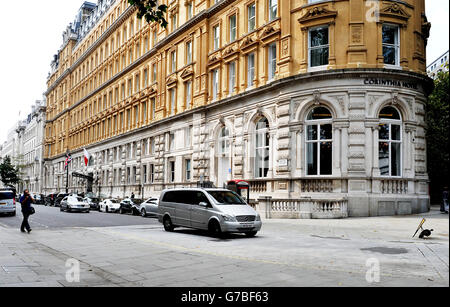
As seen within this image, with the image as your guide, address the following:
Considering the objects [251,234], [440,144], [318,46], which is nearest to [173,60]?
[318,46]

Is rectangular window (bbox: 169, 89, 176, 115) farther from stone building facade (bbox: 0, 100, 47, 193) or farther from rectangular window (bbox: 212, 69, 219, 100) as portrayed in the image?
stone building facade (bbox: 0, 100, 47, 193)

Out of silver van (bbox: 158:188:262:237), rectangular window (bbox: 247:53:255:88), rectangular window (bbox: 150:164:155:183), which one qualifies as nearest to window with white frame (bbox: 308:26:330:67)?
rectangular window (bbox: 247:53:255:88)

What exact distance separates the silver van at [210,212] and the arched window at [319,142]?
31.9 ft

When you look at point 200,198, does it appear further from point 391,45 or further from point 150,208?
point 391,45

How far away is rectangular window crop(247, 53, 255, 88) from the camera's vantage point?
32.2m

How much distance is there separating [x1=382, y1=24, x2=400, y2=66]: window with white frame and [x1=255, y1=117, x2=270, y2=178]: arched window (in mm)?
8601

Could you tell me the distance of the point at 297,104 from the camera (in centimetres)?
2683

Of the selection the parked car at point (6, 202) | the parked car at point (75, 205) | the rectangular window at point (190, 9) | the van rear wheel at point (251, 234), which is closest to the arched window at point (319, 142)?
the van rear wheel at point (251, 234)

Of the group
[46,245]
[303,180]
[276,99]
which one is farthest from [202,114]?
[46,245]

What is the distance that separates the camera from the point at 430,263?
33.6 feet

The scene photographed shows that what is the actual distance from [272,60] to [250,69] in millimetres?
2584

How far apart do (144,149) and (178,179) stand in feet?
33.5

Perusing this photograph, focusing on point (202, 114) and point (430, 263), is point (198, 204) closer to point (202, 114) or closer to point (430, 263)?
point (430, 263)

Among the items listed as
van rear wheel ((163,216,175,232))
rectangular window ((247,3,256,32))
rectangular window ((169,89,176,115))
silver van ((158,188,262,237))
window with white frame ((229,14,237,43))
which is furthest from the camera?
rectangular window ((169,89,176,115))
